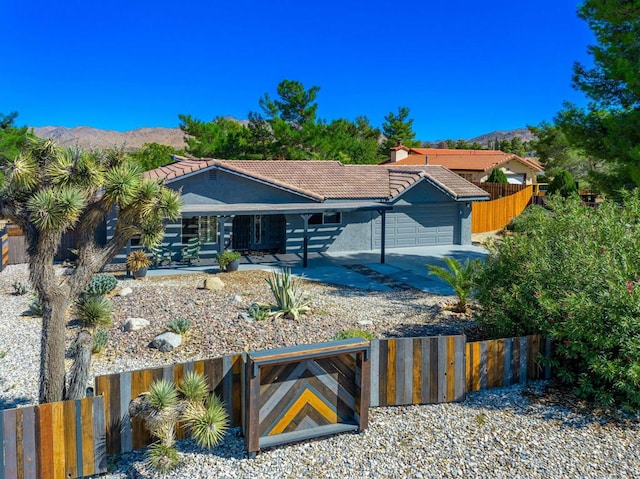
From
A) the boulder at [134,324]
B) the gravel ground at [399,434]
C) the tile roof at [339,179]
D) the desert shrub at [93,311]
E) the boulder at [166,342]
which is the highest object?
the tile roof at [339,179]

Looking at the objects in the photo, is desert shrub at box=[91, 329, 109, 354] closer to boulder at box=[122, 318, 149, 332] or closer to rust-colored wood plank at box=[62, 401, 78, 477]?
boulder at box=[122, 318, 149, 332]

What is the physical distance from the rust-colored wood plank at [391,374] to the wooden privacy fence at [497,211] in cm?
2451

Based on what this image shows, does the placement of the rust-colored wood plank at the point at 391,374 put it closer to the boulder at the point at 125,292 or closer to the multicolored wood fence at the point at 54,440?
the multicolored wood fence at the point at 54,440

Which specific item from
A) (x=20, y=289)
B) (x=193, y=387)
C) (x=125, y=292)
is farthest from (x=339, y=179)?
(x=193, y=387)

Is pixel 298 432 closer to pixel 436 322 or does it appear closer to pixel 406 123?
pixel 436 322

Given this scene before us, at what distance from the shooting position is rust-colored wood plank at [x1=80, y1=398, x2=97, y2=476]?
252 inches

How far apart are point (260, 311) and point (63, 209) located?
7193 millimetres

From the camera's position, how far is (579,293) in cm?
845

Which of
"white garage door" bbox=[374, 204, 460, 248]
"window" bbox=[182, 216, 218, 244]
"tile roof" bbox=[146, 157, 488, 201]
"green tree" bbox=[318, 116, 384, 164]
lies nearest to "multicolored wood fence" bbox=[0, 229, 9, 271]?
"tile roof" bbox=[146, 157, 488, 201]

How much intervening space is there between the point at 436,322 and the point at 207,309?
18.5ft

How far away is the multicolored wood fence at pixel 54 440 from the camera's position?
19.7ft

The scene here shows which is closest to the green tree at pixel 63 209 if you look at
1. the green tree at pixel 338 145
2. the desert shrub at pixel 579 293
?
the desert shrub at pixel 579 293

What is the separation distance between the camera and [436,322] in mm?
12797

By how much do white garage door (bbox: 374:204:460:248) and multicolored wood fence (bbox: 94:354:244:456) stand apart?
19.3 m
